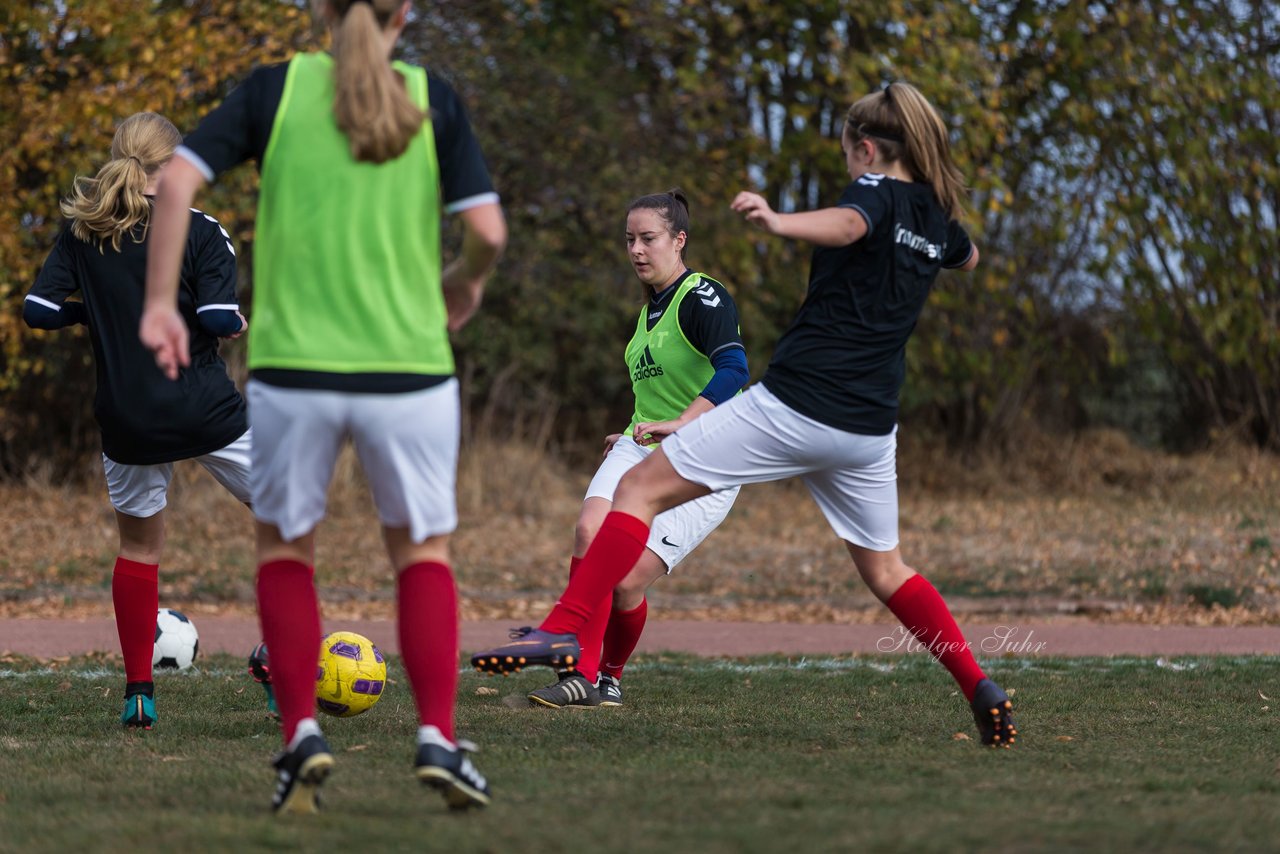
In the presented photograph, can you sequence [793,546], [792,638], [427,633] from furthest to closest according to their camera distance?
[793,546] → [792,638] → [427,633]

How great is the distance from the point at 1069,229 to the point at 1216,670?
10.3 m

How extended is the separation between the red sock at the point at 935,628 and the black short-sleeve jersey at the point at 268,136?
2.04 metres

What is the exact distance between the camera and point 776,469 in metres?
4.50

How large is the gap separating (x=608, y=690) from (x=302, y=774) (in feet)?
8.47

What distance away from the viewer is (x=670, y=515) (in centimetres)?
582

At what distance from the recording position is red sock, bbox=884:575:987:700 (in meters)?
4.77

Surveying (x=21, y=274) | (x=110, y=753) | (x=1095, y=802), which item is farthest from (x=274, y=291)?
(x=21, y=274)

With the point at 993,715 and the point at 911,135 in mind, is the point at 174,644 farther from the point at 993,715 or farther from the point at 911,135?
the point at 911,135

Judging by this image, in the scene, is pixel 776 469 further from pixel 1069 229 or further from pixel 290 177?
pixel 1069 229

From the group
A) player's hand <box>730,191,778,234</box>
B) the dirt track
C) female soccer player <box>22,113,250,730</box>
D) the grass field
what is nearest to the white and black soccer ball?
the dirt track

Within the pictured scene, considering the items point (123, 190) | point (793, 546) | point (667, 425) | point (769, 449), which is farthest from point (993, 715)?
point (793, 546)

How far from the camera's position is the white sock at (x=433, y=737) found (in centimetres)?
352

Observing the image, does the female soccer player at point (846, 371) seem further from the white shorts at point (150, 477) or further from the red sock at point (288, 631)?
the white shorts at point (150, 477)

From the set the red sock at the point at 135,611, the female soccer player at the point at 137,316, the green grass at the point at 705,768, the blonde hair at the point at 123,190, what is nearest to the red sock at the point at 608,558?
the green grass at the point at 705,768
